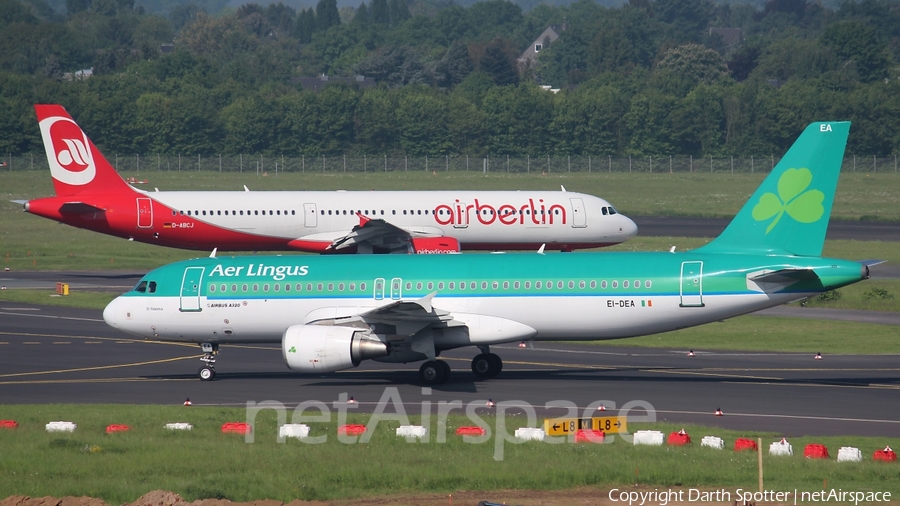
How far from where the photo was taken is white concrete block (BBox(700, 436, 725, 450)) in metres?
25.0

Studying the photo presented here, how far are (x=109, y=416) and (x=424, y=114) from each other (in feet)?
407

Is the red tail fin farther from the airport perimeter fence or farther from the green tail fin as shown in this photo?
the airport perimeter fence

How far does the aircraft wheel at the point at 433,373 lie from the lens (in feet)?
113

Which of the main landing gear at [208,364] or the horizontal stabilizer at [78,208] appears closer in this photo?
Answer: the main landing gear at [208,364]

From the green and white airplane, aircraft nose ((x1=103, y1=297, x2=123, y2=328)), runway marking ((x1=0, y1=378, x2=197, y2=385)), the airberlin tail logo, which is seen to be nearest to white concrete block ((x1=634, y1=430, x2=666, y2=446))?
the green and white airplane

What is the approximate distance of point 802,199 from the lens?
3434 cm

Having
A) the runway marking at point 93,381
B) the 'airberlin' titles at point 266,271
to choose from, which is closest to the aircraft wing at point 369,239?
the 'airberlin' titles at point 266,271

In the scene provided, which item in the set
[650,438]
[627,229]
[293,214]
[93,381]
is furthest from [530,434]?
[627,229]

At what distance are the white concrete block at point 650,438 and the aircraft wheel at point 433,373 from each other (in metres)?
9.83

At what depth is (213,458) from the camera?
2397cm

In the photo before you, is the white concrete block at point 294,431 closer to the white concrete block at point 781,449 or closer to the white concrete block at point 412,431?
the white concrete block at point 412,431

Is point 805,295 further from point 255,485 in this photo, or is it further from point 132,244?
point 132,244

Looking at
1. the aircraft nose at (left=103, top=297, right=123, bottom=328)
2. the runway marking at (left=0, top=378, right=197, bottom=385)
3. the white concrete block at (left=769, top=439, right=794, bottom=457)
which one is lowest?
the runway marking at (left=0, top=378, right=197, bottom=385)

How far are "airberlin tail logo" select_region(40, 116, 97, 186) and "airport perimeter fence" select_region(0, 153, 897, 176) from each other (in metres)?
77.1
